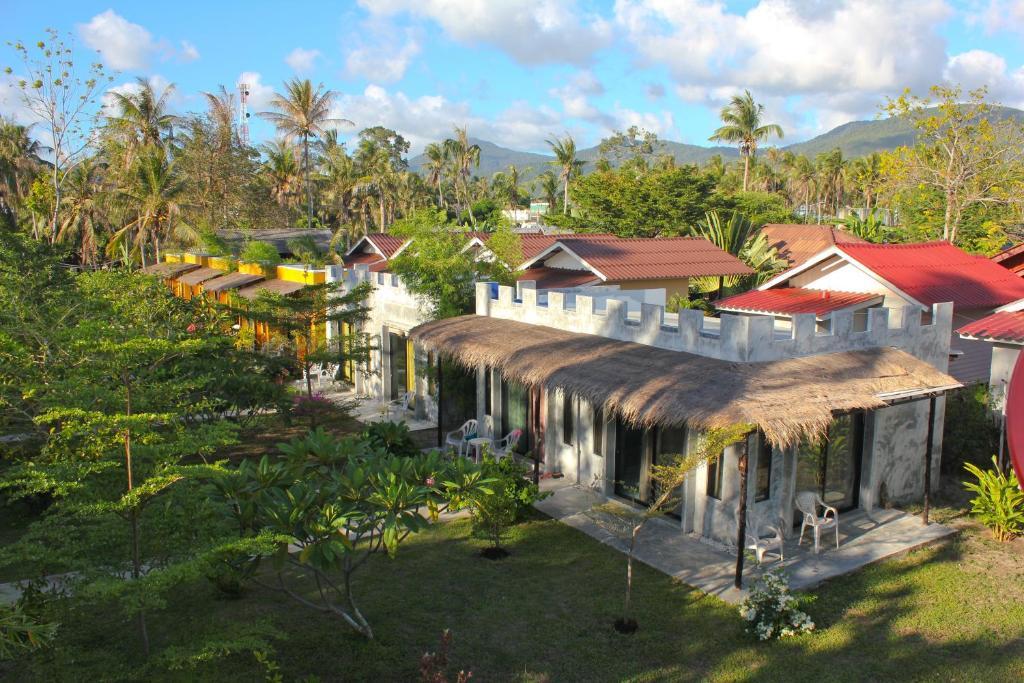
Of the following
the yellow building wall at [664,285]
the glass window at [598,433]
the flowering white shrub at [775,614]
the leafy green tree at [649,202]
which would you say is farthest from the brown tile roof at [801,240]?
the flowering white shrub at [775,614]

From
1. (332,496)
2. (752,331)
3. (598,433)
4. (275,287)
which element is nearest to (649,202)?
(275,287)

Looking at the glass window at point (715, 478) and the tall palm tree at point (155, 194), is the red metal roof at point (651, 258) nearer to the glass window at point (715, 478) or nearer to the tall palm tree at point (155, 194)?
the glass window at point (715, 478)

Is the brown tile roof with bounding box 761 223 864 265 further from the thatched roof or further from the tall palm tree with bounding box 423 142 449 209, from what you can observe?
the tall palm tree with bounding box 423 142 449 209

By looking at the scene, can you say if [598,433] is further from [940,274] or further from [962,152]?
[962,152]

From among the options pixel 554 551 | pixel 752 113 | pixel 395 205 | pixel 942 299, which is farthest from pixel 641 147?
pixel 554 551

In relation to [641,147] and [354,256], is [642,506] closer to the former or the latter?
[354,256]

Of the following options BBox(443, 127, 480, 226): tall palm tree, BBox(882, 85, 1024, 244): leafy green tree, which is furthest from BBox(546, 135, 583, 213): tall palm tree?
BBox(882, 85, 1024, 244): leafy green tree
